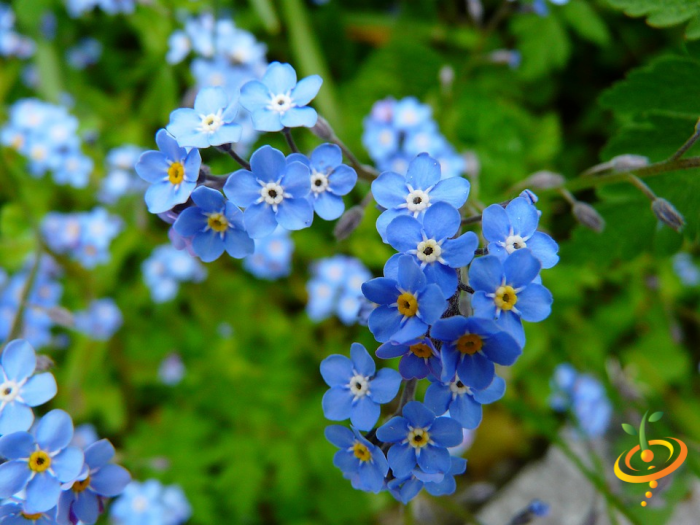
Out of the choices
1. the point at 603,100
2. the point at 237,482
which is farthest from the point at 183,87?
the point at 603,100

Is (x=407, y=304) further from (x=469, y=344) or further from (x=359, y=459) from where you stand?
(x=359, y=459)

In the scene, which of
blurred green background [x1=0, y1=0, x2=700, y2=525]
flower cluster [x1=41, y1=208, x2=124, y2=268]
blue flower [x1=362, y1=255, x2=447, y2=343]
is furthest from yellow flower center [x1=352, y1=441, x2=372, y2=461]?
flower cluster [x1=41, y1=208, x2=124, y2=268]

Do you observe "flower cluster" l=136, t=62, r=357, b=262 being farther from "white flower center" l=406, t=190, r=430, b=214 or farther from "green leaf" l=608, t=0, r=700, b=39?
"green leaf" l=608, t=0, r=700, b=39

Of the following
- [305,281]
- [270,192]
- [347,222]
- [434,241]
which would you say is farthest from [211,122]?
[305,281]

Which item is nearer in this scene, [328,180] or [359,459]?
[359,459]

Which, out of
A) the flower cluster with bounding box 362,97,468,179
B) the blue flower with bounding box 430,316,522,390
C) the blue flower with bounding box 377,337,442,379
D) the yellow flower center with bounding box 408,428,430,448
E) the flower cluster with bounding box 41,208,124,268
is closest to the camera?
the blue flower with bounding box 430,316,522,390

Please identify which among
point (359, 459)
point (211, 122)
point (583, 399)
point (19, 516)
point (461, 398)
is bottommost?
point (583, 399)

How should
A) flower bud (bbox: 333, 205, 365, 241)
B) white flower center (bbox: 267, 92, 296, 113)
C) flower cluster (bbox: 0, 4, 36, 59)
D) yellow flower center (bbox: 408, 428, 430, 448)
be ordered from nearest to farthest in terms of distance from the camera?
1. yellow flower center (bbox: 408, 428, 430, 448)
2. white flower center (bbox: 267, 92, 296, 113)
3. flower bud (bbox: 333, 205, 365, 241)
4. flower cluster (bbox: 0, 4, 36, 59)

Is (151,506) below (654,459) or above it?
above

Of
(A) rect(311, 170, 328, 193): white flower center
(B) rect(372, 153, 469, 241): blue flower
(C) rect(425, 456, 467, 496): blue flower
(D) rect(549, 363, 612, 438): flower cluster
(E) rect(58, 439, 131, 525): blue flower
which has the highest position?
(A) rect(311, 170, 328, 193): white flower center
